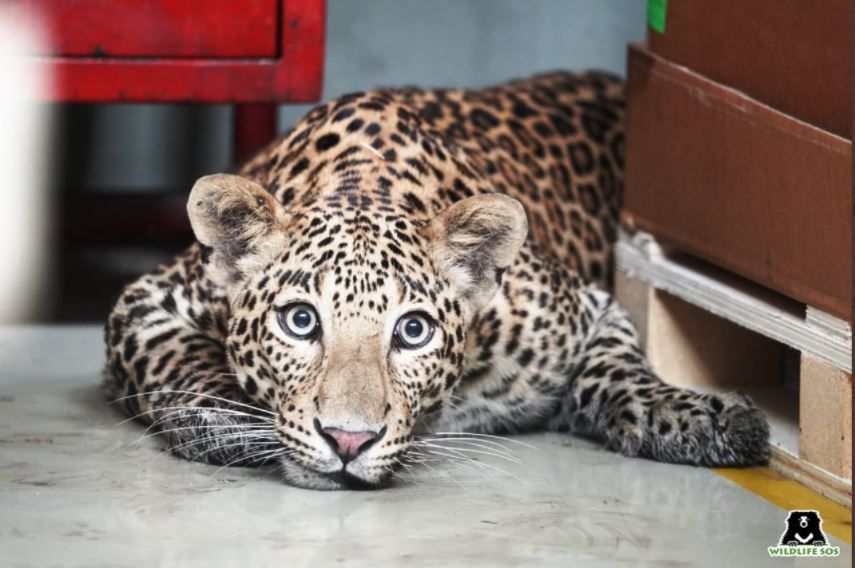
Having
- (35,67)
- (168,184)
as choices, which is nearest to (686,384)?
(35,67)

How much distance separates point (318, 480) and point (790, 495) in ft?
4.19

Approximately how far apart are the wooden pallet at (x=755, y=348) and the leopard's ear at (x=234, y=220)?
59.3 inches

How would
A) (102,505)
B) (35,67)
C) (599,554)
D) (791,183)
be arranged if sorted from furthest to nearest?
(35,67) < (791,183) < (102,505) < (599,554)

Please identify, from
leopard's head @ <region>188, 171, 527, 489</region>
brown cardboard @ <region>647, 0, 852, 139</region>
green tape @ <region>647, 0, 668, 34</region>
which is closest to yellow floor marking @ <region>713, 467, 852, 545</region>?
leopard's head @ <region>188, 171, 527, 489</region>

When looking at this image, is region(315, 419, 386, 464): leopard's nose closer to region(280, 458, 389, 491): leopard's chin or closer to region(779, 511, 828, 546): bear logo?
region(280, 458, 389, 491): leopard's chin

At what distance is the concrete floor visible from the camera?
368 cm

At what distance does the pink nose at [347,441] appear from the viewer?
3.84 metres

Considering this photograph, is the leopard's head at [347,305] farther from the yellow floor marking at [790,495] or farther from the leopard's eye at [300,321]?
the yellow floor marking at [790,495]

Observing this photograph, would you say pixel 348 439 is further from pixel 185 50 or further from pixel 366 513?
pixel 185 50

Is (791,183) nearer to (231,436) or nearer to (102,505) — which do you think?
(231,436)

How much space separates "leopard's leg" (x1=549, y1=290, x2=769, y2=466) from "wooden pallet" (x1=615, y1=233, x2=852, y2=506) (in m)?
0.13

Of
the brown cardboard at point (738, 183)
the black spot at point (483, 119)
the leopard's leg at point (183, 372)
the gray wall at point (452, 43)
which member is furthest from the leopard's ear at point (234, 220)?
the gray wall at point (452, 43)

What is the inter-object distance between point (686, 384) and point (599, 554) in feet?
5.88

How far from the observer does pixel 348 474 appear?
3971 millimetres
